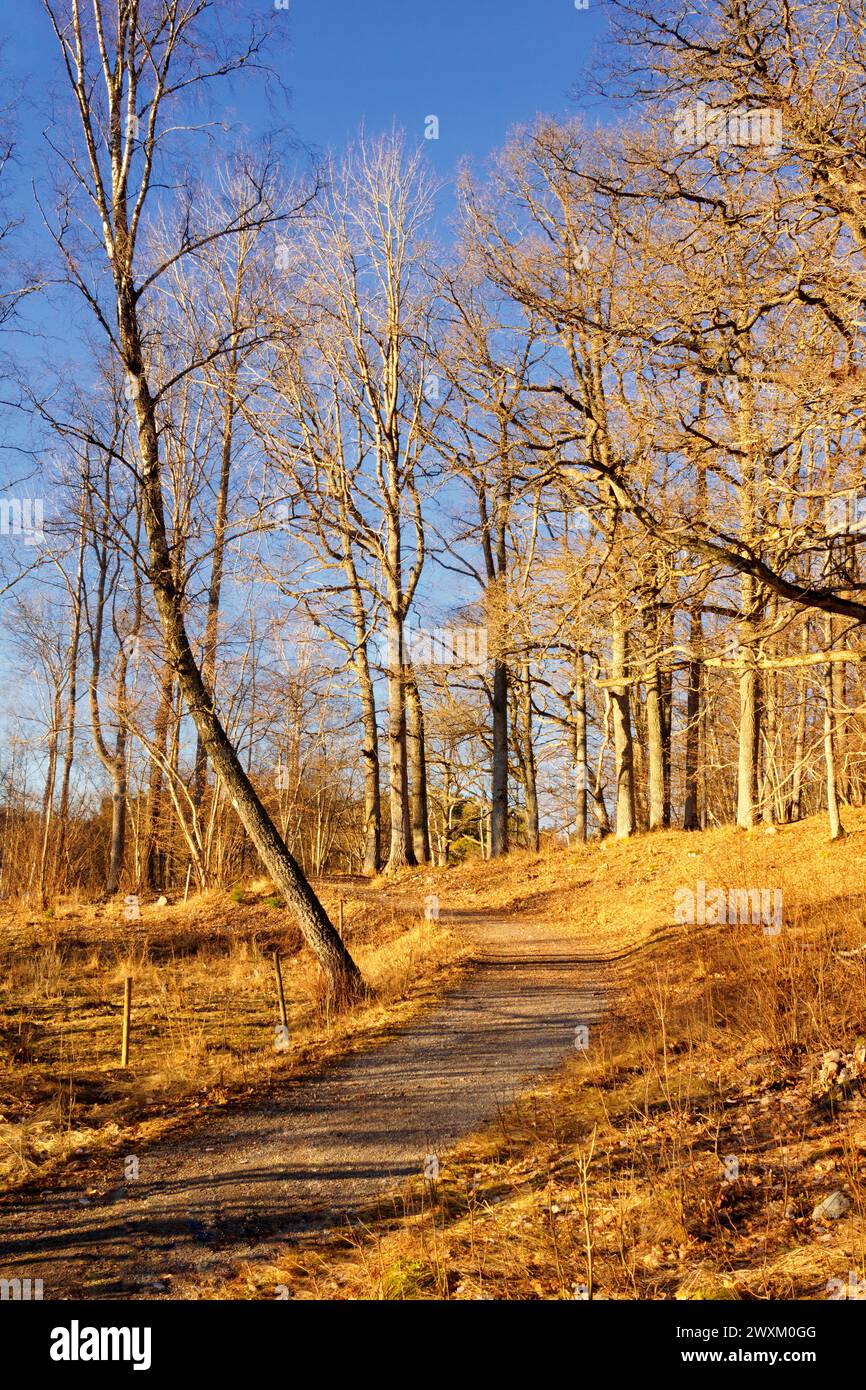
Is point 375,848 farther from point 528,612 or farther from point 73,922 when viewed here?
point 528,612

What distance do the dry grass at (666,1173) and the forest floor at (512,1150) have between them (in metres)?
0.02

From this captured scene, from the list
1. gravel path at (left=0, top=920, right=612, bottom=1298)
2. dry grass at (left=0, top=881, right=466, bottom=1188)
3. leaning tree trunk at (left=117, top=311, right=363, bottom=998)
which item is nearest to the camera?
gravel path at (left=0, top=920, right=612, bottom=1298)

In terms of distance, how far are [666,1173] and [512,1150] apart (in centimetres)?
119

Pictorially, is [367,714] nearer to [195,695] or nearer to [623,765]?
[623,765]

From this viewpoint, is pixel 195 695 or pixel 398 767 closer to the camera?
pixel 195 695

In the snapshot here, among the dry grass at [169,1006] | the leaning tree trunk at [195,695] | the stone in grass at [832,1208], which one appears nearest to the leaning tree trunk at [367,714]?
the dry grass at [169,1006]

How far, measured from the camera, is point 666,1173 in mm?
4949

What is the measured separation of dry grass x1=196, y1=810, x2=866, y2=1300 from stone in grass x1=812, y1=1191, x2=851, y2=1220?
0.16 feet

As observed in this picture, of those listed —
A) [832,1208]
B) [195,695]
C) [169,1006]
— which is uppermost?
[195,695]

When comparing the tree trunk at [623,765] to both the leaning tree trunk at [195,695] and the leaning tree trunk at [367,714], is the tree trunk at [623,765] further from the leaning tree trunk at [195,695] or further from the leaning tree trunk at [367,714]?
the leaning tree trunk at [195,695]

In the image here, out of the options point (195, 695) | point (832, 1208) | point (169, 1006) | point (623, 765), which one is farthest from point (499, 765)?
point (832, 1208)

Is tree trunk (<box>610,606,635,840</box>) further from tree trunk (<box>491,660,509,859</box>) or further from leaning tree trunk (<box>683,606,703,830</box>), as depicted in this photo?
tree trunk (<box>491,660,509,859</box>)

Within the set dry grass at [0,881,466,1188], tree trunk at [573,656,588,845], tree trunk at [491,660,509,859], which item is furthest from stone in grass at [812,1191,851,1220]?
tree trunk at [573,656,588,845]

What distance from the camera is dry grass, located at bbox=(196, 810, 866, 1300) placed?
4035 millimetres
